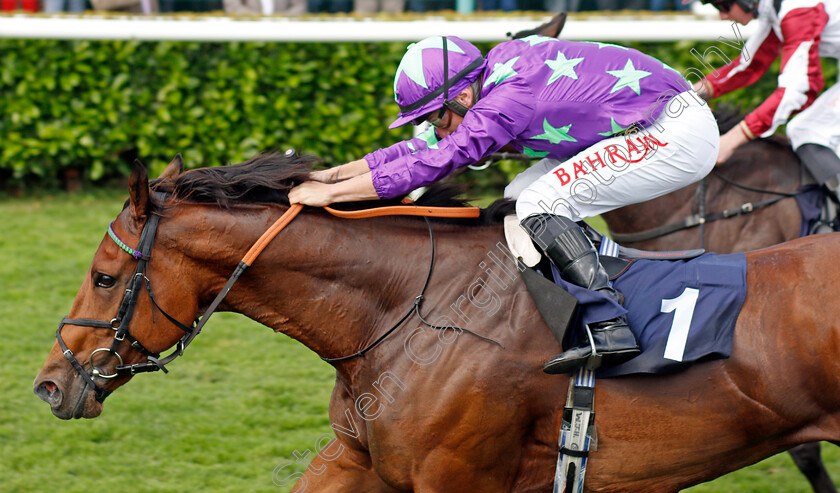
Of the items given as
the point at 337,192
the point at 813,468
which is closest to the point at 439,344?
the point at 337,192

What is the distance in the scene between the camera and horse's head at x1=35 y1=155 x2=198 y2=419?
2.67 meters

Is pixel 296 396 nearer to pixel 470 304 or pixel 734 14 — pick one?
pixel 470 304

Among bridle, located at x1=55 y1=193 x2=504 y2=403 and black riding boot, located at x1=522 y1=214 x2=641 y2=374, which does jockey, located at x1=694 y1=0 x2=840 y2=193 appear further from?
bridle, located at x1=55 y1=193 x2=504 y2=403

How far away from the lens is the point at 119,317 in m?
2.69

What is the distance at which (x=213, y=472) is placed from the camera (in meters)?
4.02

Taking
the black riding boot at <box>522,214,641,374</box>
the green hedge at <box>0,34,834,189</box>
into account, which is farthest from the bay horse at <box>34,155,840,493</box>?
the green hedge at <box>0,34,834,189</box>

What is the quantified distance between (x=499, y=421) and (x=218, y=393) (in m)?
2.56

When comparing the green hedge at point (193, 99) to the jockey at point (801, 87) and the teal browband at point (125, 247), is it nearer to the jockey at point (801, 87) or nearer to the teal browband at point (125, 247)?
the jockey at point (801, 87)

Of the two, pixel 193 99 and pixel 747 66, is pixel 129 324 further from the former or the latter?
pixel 193 99

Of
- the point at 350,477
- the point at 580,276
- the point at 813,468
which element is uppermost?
the point at 580,276

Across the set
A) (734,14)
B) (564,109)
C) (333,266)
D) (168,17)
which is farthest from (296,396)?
(168,17)

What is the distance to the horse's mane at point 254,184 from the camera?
9.05 ft

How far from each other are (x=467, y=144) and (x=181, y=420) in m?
2.61

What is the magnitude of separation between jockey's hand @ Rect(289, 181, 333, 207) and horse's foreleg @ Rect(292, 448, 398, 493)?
34.2 inches
